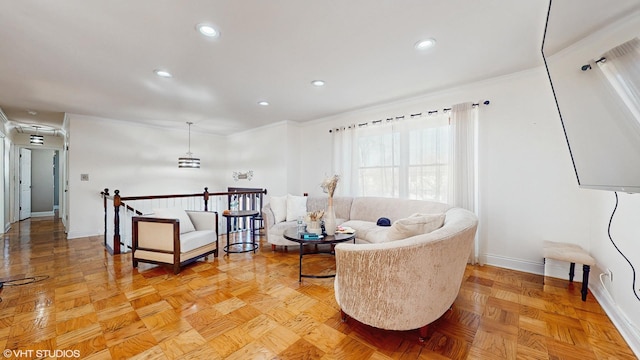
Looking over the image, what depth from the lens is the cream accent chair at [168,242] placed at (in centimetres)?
302

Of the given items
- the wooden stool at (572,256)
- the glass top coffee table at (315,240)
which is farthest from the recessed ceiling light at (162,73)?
the wooden stool at (572,256)

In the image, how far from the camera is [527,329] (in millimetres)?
1879

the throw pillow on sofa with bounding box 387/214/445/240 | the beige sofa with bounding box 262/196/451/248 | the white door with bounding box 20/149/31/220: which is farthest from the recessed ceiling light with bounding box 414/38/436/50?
the white door with bounding box 20/149/31/220

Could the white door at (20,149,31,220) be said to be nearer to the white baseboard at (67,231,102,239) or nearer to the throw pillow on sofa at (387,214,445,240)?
the white baseboard at (67,231,102,239)

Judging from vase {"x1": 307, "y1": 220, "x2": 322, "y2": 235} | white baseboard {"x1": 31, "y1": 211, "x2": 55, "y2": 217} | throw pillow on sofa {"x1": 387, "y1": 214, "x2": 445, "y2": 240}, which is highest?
throw pillow on sofa {"x1": 387, "y1": 214, "x2": 445, "y2": 240}

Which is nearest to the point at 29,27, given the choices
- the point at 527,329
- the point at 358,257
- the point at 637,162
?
the point at 358,257

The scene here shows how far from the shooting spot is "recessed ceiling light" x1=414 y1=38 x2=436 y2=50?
2278 mm

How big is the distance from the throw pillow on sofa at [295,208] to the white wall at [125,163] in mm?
3674

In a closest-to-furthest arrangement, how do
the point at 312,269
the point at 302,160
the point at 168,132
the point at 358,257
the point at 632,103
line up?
the point at 632,103 → the point at 358,257 → the point at 312,269 → the point at 302,160 → the point at 168,132

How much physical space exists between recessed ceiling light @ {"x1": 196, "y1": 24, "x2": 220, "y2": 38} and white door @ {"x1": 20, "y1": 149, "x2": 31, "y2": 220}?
8273mm

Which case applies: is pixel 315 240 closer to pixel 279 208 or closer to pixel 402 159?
pixel 279 208

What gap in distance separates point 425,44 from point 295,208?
9.75 feet

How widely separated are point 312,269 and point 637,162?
2.84 m

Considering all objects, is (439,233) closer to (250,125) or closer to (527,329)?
(527,329)
